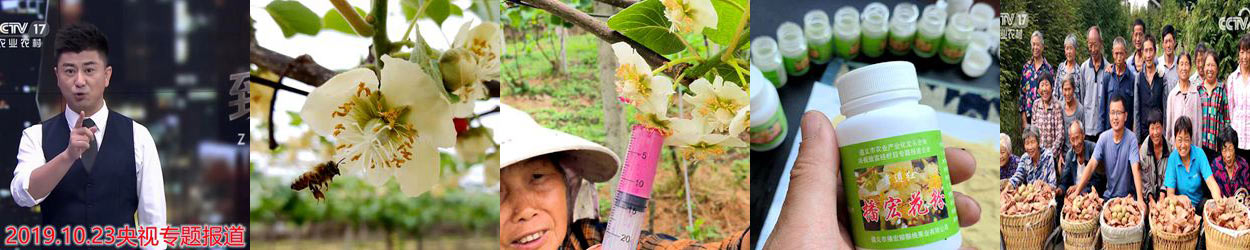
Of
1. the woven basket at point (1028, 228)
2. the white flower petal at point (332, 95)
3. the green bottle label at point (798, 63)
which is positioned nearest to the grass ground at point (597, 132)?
the green bottle label at point (798, 63)

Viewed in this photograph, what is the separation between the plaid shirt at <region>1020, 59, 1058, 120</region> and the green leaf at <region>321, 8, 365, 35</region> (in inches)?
67.1

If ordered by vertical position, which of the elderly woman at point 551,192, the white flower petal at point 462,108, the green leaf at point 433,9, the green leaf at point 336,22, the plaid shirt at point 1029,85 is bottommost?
the elderly woman at point 551,192

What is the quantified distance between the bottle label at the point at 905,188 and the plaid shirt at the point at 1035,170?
1.85ft

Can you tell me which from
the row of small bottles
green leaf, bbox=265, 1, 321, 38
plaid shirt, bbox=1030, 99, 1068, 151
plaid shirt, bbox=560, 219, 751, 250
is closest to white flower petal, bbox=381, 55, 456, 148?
green leaf, bbox=265, 1, 321, 38

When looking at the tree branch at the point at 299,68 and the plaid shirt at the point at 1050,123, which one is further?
the plaid shirt at the point at 1050,123

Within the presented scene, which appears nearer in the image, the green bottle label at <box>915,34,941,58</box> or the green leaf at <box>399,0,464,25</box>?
the green leaf at <box>399,0,464,25</box>

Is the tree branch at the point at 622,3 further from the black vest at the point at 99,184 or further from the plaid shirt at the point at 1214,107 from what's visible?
the plaid shirt at the point at 1214,107

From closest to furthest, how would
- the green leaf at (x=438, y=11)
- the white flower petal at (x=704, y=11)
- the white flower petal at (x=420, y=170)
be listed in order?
the white flower petal at (x=420, y=170), the green leaf at (x=438, y=11), the white flower petal at (x=704, y=11)

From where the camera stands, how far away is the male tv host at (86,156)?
2.18 meters

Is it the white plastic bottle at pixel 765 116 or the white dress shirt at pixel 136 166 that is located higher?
the white plastic bottle at pixel 765 116

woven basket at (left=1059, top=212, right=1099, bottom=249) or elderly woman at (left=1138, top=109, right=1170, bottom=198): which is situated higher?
elderly woman at (left=1138, top=109, right=1170, bottom=198)

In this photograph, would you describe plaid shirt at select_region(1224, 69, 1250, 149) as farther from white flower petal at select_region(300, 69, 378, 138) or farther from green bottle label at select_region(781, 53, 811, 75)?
white flower petal at select_region(300, 69, 378, 138)

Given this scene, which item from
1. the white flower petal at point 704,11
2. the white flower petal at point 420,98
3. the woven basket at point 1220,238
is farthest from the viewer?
the woven basket at point 1220,238

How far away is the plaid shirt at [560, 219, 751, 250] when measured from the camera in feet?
8.20
